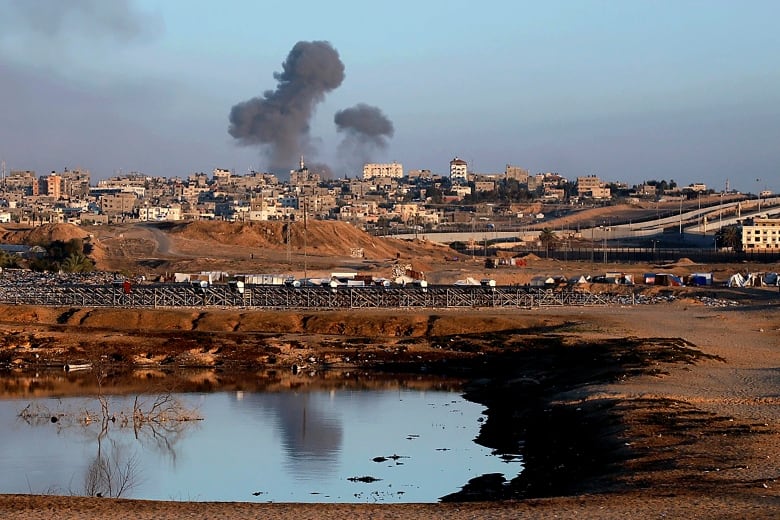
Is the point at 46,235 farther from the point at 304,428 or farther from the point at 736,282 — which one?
the point at 304,428

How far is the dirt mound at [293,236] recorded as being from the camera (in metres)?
130

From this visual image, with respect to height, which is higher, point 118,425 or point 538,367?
point 538,367

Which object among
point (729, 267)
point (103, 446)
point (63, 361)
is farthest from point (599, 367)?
point (729, 267)

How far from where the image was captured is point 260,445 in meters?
32.5

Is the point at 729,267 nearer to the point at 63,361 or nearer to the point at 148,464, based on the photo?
the point at 63,361

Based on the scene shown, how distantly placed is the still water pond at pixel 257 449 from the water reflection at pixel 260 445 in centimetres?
3

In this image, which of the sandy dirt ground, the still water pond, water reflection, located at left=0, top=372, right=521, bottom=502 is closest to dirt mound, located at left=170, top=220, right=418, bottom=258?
the sandy dirt ground

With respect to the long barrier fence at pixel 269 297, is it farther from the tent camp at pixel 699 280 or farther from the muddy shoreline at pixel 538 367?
the tent camp at pixel 699 280

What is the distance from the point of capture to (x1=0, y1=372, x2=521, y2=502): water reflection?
26.6m

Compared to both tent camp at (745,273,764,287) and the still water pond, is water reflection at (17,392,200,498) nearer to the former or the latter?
the still water pond

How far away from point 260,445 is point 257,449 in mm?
672

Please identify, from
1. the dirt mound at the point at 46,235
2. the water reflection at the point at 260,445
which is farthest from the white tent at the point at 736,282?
the dirt mound at the point at 46,235

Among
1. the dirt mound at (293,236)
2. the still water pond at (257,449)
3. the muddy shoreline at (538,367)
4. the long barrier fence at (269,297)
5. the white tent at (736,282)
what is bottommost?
the still water pond at (257,449)

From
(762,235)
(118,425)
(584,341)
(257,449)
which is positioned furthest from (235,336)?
(762,235)
